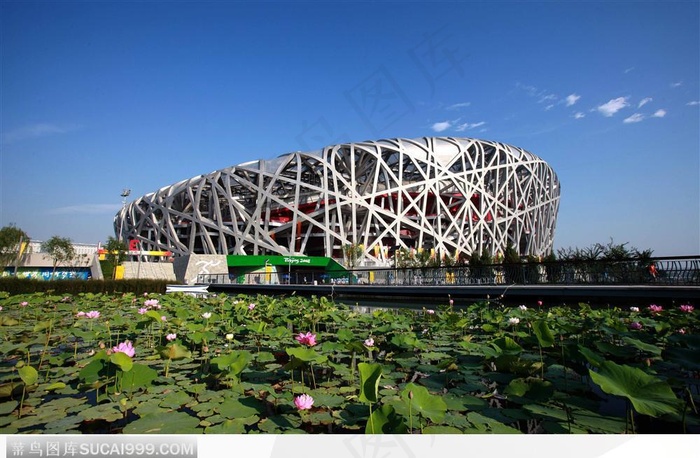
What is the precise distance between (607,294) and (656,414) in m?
11.9

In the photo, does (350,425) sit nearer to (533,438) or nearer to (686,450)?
(533,438)

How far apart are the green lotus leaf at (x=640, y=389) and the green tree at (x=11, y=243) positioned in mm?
55080

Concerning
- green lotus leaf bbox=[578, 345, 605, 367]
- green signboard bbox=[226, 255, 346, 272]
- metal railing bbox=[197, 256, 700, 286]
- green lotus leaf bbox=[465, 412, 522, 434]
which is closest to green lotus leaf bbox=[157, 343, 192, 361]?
green lotus leaf bbox=[465, 412, 522, 434]

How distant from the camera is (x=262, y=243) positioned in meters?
42.2

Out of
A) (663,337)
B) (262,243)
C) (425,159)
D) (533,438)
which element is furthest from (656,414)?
(425,159)

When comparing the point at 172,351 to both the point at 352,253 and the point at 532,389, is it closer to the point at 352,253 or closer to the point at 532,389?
the point at 532,389

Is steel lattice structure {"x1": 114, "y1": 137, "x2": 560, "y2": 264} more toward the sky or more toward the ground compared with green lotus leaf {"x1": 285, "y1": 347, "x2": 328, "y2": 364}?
more toward the sky

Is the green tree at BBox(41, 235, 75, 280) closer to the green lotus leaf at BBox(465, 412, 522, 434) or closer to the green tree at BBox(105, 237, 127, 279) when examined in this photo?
the green tree at BBox(105, 237, 127, 279)

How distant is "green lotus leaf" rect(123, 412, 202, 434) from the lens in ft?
7.23

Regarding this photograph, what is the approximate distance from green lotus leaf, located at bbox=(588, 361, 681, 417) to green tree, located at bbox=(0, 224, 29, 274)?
55080mm

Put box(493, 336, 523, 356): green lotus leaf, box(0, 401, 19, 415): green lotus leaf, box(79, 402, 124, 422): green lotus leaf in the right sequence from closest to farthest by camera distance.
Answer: box(79, 402, 124, 422): green lotus leaf, box(0, 401, 19, 415): green lotus leaf, box(493, 336, 523, 356): green lotus leaf

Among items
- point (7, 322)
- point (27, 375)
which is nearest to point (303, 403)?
point (27, 375)

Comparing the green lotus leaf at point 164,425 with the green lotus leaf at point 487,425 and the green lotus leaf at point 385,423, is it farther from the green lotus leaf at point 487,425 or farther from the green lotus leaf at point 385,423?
the green lotus leaf at point 487,425

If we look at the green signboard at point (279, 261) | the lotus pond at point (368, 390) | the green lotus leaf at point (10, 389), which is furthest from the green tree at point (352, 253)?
the green lotus leaf at point (10, 389)
